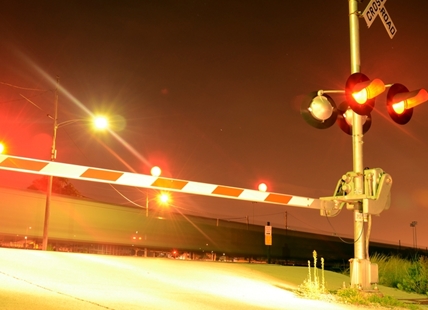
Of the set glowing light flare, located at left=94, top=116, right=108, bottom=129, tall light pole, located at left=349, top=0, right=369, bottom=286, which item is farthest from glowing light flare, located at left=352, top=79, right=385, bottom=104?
glowing light flare, located at left=94, top=116, right=108, bottom=129

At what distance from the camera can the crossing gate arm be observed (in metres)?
8.50

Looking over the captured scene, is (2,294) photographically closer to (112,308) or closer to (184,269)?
(112,308)

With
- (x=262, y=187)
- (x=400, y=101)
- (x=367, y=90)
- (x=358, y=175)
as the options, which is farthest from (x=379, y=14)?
(x=262, y=187)

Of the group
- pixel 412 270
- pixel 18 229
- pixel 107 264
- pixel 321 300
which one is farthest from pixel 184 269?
pixel 18 229

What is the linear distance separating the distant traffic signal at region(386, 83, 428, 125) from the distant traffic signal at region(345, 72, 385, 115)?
0.53 m

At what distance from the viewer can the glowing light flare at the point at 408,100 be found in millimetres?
9188

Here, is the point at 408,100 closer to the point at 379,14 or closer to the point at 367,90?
the point at 367,90

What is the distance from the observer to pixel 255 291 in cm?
923

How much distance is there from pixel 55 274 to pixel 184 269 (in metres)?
3.29

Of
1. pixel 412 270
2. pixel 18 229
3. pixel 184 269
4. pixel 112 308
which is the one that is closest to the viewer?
pixel 112 308

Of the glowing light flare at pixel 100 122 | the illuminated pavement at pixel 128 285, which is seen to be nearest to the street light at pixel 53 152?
the glowing light flare at pixel 100 122

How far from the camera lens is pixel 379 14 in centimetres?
1026

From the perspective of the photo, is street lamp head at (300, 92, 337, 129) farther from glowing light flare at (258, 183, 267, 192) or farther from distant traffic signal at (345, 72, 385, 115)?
glowing light flare at (258, 183, 267, 192)

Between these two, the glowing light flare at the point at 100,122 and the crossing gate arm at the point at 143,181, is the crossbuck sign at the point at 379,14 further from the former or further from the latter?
the glowing light flare at the point at 100,122
